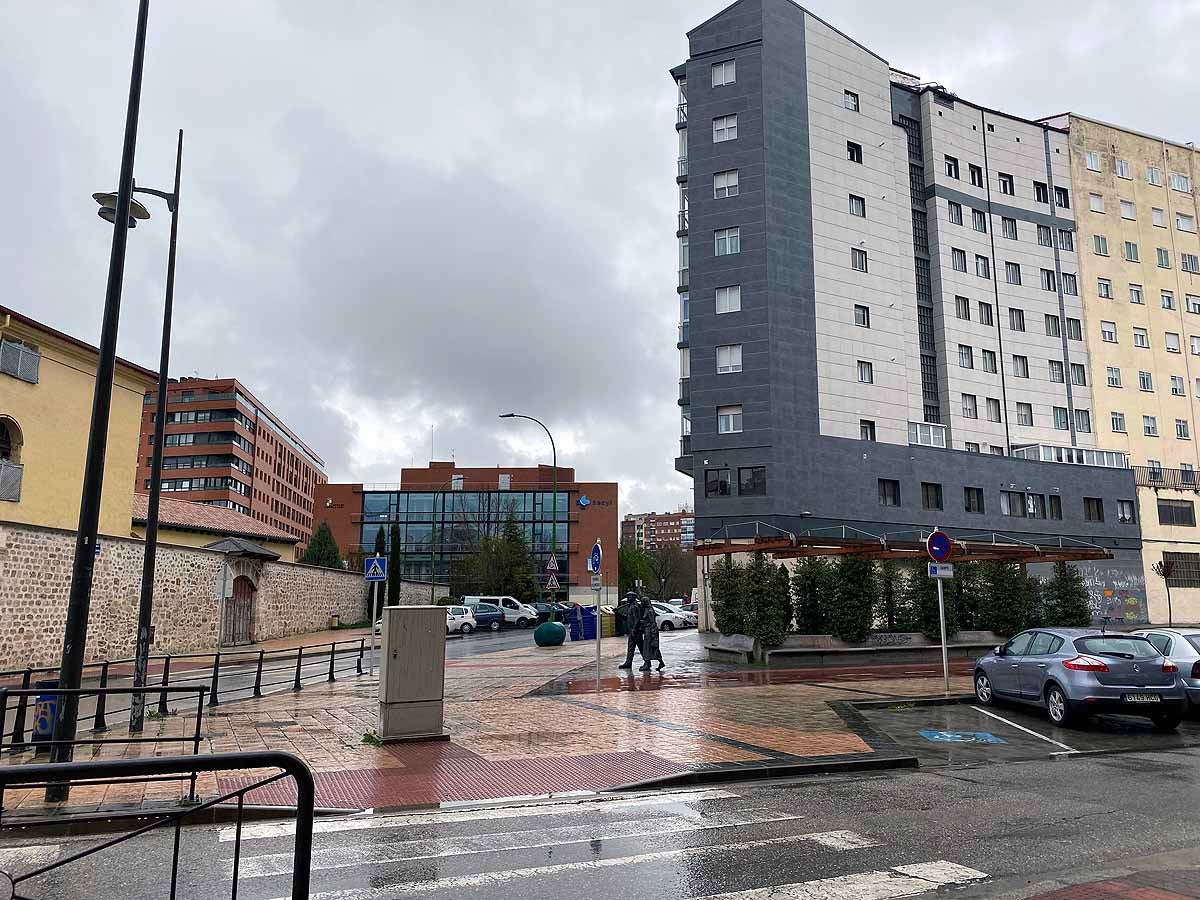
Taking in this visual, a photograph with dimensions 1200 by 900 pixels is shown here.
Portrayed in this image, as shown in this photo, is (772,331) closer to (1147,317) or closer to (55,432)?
(1147,317)

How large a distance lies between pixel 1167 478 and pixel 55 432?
180 ft

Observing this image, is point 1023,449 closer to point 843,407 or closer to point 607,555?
point 843,407

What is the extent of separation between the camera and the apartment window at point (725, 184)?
42.0 metres

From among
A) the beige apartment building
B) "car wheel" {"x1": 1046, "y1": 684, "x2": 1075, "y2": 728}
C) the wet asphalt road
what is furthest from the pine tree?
the wet asphalt road

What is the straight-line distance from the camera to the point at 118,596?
84.6ft

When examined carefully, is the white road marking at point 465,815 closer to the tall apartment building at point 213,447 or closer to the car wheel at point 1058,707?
the car wheel at point 1058,707

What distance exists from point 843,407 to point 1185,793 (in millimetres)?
34728

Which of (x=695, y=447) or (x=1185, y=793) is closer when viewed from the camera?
(x=1185, y=793)

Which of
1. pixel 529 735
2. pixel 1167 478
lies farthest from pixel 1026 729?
pixel 1167 478

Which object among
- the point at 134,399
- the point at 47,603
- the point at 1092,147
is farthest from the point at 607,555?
the point at 47,603

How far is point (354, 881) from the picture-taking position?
5508mm

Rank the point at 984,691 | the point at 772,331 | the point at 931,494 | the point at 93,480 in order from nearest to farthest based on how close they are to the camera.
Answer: the point at 93,480 → the point at 984,691 → the point at 772,331 → the point at 931,494

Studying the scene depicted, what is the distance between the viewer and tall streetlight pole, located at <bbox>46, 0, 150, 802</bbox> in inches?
328

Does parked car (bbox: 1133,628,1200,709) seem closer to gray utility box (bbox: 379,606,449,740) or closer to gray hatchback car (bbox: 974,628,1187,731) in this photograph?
gray hatchback car (bbox: 974,628,1187,731)
